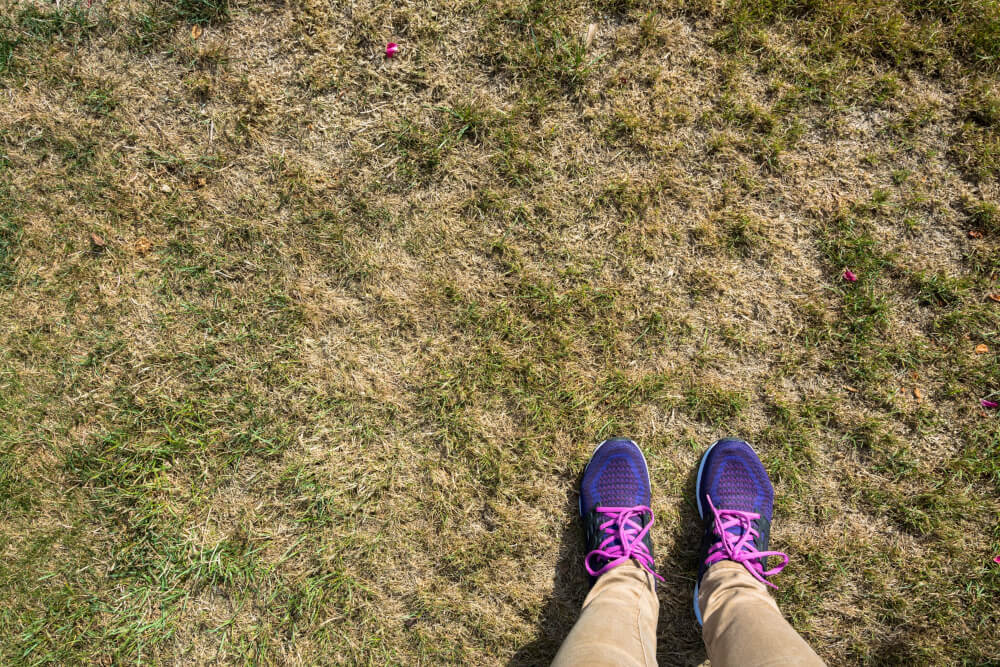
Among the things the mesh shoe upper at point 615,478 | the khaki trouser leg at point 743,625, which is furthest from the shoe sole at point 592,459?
the khaki trouser leg at point 743,625

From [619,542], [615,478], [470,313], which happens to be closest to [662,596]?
[619,542]

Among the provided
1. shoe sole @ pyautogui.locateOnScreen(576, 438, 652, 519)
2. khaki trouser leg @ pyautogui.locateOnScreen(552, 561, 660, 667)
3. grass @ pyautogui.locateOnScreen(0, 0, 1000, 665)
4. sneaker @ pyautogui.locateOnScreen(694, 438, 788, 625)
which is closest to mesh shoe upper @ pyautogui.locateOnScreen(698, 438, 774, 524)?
sneaker @ pyautogui.locateOnScreen(694, 438, 788, 625)

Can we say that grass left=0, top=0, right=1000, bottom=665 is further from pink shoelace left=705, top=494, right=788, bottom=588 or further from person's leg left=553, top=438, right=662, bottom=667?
pink shoelace left=705, top=494, right=788, bottom=588

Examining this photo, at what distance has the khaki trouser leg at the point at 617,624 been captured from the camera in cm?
204

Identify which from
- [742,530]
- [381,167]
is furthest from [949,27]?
[381,167]

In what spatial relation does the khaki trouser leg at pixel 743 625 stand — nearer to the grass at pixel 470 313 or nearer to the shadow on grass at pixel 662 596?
the shadow on grass at pixel 662 596

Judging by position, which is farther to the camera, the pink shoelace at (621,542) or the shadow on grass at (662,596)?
the shadow on grass at (662,596)

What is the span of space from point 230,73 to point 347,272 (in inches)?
48.2

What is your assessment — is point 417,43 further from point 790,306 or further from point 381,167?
point 790,306

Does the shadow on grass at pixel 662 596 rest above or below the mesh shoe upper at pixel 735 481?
below

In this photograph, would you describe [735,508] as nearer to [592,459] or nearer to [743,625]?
[743,625]

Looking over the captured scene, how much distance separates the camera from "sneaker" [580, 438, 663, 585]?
103 inches

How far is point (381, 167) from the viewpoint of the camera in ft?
9.40

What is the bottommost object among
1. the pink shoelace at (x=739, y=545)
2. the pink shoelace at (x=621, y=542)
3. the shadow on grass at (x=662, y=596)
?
the shadow on grass at (x=662, y=596)
